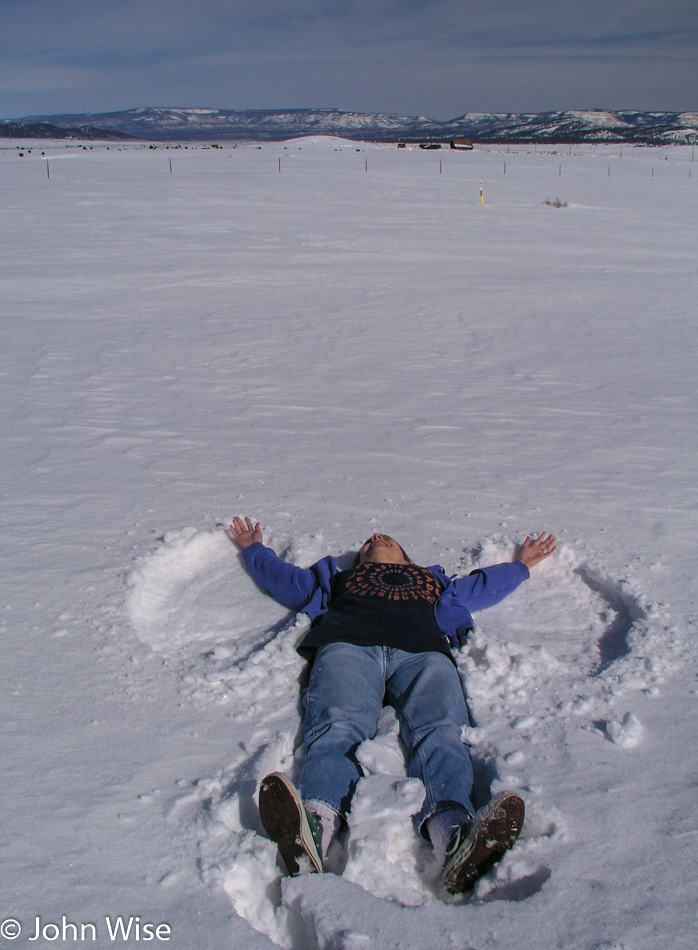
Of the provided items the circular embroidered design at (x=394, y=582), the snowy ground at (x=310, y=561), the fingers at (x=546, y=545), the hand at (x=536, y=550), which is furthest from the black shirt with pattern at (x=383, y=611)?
the fingers at (x=546, y=545)

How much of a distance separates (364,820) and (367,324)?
6.35 meters

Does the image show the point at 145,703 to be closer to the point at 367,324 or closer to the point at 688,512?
the point at 688,512

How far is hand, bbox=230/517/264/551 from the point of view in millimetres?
3703

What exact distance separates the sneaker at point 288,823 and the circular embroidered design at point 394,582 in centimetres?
104

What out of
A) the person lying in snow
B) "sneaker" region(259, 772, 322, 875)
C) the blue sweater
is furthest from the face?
"sneaker" region(259, 772, 322, 875)

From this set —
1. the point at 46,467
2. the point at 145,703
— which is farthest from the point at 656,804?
the point at 46,467

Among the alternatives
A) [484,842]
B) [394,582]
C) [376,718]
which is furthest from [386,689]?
[484,842]

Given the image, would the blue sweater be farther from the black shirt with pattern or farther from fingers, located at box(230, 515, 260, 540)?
fingers, located at box(230, 515, 260, 540)

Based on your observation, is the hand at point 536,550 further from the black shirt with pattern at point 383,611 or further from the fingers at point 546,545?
the black shirt with pattern at point 383,611

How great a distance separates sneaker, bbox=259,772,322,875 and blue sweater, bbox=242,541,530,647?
1.09 metres

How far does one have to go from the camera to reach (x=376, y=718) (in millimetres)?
2619

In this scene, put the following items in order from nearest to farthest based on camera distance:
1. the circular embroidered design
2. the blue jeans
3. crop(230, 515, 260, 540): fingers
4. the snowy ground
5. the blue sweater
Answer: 1. the snowy ground
2. the blue jeans
3. the circular embroidered design
4. the blue sweater
5. crop(230, 515, 260, 540): fingers

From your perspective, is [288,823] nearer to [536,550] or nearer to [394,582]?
[394,582]

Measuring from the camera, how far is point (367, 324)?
7.98m
